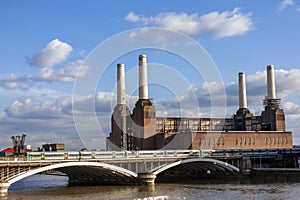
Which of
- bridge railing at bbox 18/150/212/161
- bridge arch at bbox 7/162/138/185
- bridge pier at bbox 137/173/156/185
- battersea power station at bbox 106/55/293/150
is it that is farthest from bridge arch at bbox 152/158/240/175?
battersea power station at bbox 106/55/293/150

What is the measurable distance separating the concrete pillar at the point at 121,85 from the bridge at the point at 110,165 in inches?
1157

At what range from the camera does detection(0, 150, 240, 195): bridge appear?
203 feet

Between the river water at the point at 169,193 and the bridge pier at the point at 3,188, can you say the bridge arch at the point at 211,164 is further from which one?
the bridge pier at the point at 3,188

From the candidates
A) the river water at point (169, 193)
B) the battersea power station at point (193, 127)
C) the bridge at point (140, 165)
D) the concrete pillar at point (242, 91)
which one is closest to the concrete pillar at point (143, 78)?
the battersea power station at point (193, 127)

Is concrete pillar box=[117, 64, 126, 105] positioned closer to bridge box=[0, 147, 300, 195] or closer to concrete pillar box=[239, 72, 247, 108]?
bridge box=[0, 147, 300, 195]

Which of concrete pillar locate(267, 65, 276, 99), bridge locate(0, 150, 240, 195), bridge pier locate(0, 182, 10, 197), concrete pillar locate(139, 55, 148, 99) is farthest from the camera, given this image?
concrete pillar locate(267, 65, 276, 99)

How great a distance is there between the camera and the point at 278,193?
62.6 metres

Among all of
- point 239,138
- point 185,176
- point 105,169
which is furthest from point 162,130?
point 105,169

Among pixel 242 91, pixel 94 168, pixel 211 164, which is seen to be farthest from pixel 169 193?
pixel 242 91

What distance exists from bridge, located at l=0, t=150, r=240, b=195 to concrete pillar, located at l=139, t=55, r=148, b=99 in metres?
25.4

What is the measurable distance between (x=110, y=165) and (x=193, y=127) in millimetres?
58299

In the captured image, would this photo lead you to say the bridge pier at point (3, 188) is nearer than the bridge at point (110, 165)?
Yes

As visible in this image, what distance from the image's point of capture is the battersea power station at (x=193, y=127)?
114062 mm

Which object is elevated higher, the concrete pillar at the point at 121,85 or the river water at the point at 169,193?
the concrete pillar at the point at 121,85
